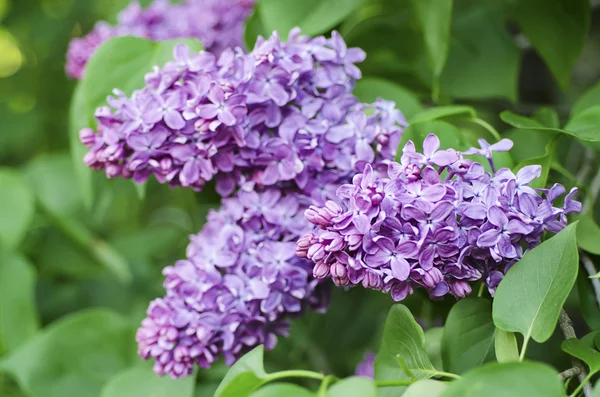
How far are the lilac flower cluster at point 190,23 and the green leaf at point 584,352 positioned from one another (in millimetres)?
662

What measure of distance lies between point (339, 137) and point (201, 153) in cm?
15

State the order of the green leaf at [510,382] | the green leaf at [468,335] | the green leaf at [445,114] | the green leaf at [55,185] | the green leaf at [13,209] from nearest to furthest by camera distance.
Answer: the green leaf at [510,382], the green leaf at [468,335], the green leaf at [445,114], the green leaf at [13,209], the green leaf at [55,185]

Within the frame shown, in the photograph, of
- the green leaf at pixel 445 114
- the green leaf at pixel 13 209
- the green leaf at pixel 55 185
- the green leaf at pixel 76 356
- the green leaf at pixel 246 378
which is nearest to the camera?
the green leaf at pixel 246 378

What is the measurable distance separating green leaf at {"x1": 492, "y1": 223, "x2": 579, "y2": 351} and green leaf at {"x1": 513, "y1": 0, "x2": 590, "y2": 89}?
460 millimetres

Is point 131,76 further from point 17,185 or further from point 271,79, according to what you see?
point 17,185

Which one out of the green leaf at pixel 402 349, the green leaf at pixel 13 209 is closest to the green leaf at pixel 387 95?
the green leaf at pixel 402 349

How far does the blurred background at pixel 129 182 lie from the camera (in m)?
1.08

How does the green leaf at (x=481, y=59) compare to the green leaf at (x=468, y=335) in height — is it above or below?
above

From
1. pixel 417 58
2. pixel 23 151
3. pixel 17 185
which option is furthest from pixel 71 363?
pixel 23 151

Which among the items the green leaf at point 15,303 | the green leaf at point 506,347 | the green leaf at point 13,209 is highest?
the green leaf at point 506,347

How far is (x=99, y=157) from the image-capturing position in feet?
2.49

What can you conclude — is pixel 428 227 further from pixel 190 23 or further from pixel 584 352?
pixel 190 23

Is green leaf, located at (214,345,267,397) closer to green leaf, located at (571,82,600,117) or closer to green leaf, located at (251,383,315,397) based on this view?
green leaf, located at (251,383,315,397)

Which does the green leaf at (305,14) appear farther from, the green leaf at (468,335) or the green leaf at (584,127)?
the green leaf at (468,335)
